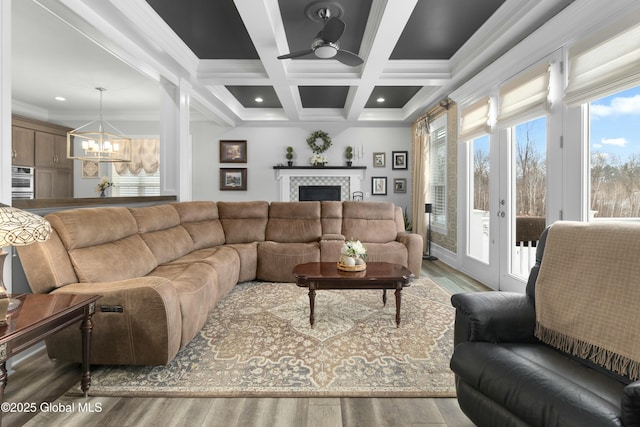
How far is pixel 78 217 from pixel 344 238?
115 inches

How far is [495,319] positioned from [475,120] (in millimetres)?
3394

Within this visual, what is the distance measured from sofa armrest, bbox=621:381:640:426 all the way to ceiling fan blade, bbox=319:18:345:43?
3.01 meters

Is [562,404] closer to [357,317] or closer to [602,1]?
[357,317]

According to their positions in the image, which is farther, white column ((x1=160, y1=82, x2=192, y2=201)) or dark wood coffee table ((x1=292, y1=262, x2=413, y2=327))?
white column ((x1=160, y1=82, x2=192, y2=201))

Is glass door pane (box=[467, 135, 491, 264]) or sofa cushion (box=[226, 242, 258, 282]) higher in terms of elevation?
glass door pane (box=[467, 135, 491, 264])

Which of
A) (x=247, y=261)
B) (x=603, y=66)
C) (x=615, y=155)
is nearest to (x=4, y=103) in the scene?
(x=247, y=261)

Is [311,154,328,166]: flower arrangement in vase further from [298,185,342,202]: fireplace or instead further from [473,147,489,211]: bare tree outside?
[473,147,489,211]: bare tree outside

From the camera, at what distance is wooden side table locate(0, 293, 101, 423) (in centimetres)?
128

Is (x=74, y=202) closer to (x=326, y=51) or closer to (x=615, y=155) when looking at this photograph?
(x=326, y=51)

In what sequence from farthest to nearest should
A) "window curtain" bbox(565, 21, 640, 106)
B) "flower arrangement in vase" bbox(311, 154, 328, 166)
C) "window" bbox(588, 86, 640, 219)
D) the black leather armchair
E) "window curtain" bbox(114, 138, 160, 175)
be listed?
1. "window curtain" bbox(114, 138, 160, 175)
2. "flower arrangement in vase" bbox(311, 154, 328, 166)
3. "window" bbox(588, 86, 640, 219)
4. "window curtain" bbox(565, 21, 640, 106)
5. the black leather armchair

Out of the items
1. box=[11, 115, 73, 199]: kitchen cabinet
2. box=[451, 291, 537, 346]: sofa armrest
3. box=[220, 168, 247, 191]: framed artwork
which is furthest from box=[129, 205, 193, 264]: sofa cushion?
box=[11, 115, 73, 199]: kitchen cabinet

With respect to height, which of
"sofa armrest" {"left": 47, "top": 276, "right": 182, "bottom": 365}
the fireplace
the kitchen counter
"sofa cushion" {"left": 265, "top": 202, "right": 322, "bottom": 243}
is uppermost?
the fireplace

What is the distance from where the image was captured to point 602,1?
2316 millimetres

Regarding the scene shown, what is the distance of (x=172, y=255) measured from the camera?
10.9 ft
